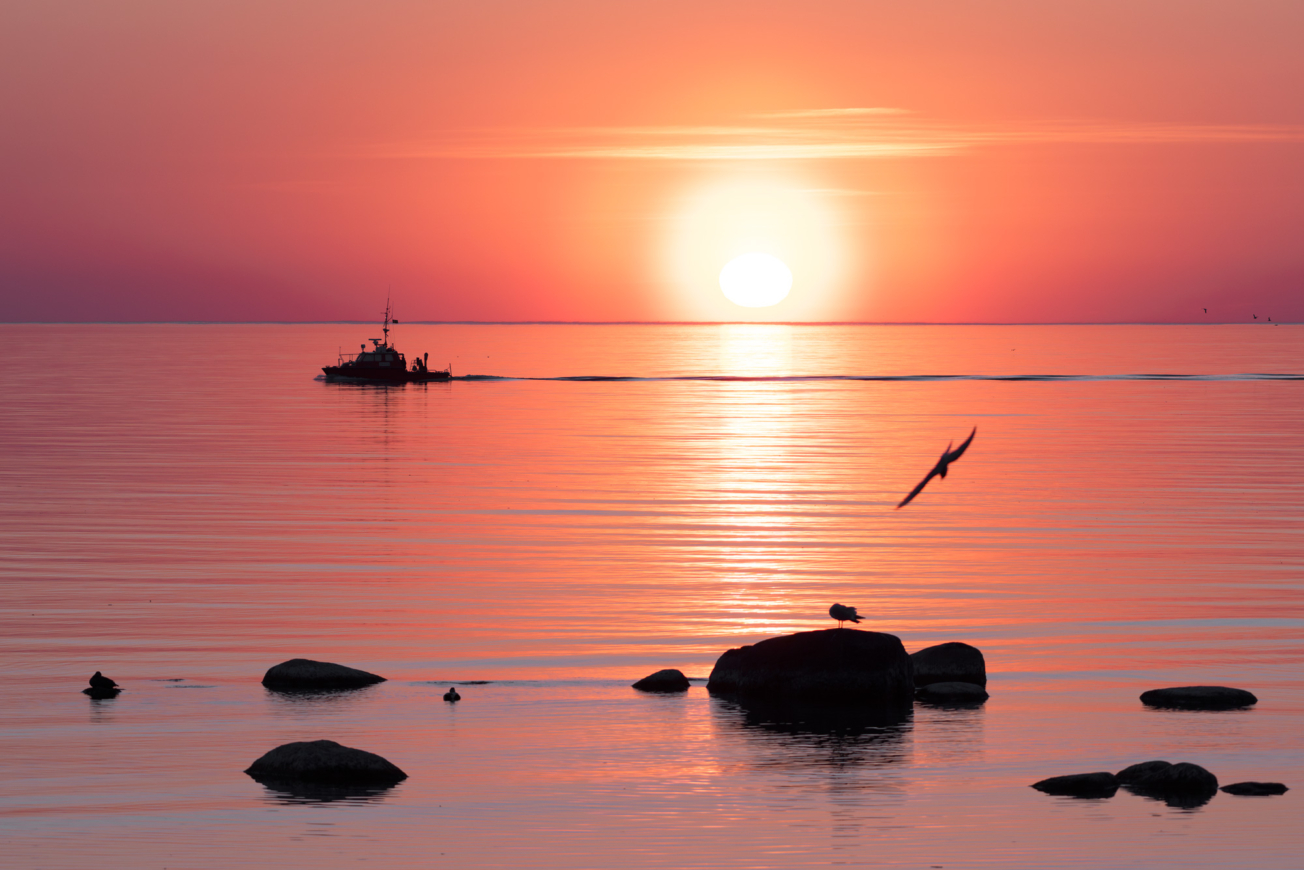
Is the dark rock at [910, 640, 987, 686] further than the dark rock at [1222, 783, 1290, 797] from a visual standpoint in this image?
Yes

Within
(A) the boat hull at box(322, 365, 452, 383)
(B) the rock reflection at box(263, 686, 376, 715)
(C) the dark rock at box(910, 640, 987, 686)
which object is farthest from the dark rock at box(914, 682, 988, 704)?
(A) the boat hull at box(322, 365, 452, 383)

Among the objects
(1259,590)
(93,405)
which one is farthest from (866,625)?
(93,405)

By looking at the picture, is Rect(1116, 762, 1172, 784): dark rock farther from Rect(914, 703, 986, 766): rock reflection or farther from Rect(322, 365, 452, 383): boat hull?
Rect(322, 365, 452, 383): boat hull

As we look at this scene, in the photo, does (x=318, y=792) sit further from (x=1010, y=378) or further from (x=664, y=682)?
(x=1010, y=378)

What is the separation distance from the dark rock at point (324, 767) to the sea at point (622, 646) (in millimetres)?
→ 412

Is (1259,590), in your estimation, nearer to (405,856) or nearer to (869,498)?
(869,498)

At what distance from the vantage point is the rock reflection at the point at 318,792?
21.4 meters

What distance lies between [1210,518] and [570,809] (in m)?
37.7

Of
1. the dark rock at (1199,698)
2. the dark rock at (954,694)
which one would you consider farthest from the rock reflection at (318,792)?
the dark rock at (1199,698)

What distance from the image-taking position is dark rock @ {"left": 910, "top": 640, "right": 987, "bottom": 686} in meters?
28.4

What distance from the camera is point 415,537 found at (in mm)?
48438

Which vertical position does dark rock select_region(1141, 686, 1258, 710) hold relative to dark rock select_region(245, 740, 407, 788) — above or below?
above

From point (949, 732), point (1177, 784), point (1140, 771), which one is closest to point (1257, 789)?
point (1177, 784)

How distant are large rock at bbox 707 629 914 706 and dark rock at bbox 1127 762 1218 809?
5.57 metres
